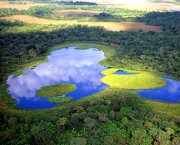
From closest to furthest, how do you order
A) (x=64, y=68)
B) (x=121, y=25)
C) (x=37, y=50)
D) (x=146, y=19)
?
(x=64, y=68), (x=37, y=50), (x=121, y=25), (x=146, y=19)

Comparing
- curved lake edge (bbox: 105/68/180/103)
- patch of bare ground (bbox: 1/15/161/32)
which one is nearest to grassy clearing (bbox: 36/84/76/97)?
curved lake edge (bbox: 105/68/180/103)

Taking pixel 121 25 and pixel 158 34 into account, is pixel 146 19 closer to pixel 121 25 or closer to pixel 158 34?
pixel 121 25

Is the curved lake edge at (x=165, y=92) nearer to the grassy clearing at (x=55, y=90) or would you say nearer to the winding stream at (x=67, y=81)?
the winding stream at (x=67, y=81)

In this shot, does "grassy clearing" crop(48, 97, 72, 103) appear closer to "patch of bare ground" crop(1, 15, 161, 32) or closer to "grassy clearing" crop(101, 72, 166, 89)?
"grassy clearing" crop(101, 72, 166, 89)

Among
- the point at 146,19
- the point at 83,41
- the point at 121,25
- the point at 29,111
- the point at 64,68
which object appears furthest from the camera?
the point at 146,19

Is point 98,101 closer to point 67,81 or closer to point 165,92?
point 67,81

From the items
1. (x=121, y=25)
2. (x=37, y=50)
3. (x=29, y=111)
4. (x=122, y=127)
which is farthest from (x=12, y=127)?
(x=121, y=25)

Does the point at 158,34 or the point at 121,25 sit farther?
the point at 121,25
